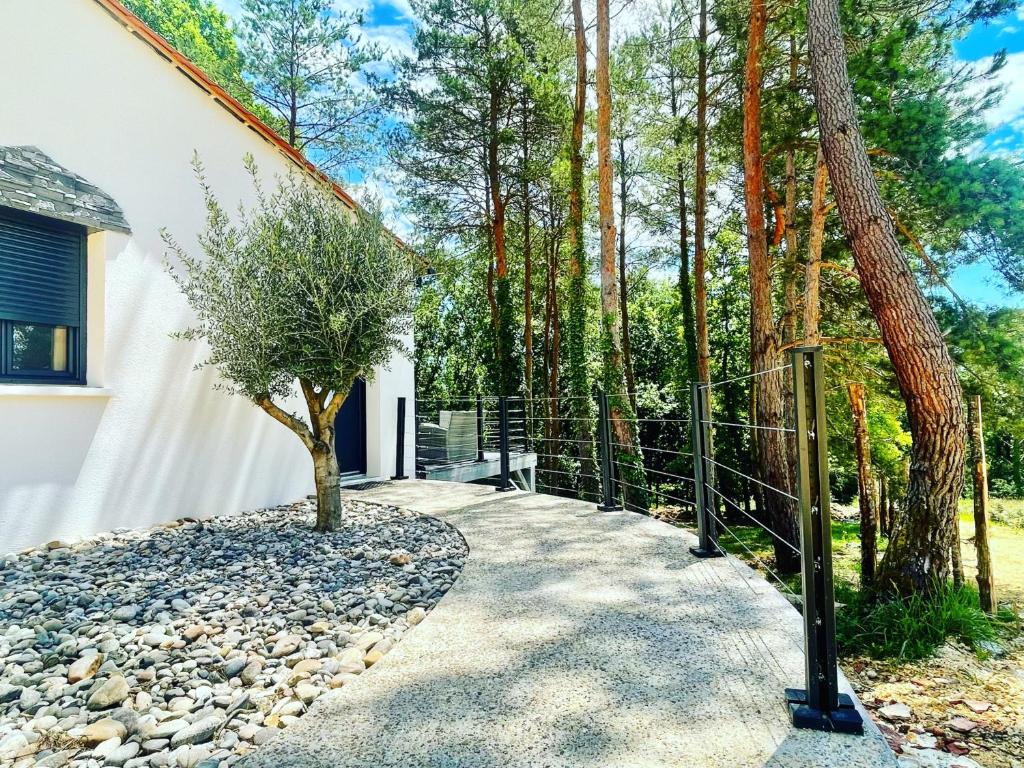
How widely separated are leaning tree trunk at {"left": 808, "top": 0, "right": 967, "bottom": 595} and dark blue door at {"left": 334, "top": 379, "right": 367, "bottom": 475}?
622 cm

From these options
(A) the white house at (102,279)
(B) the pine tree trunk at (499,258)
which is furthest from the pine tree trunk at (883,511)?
(A) the white house at (102,279)

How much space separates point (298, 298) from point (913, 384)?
5.23 meters

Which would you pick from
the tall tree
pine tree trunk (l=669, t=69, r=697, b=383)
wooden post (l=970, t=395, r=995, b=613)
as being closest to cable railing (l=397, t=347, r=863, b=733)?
pine tree trunk (l=669, t=69, r=697, b=383)

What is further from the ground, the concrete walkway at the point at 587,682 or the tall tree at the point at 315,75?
the tall tree at the point at 315,75

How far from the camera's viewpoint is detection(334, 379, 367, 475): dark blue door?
25.9 feet

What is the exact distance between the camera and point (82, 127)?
458 cm

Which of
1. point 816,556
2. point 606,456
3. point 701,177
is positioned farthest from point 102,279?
point 701,177

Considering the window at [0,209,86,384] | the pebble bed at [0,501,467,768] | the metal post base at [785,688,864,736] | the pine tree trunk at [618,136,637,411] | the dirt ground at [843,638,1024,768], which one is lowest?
the dirt ground at [843,638,1024,768]

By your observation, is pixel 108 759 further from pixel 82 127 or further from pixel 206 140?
pixel 206 140

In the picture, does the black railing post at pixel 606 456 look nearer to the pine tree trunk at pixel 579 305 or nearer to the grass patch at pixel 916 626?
the grass patch at pixel 916 626

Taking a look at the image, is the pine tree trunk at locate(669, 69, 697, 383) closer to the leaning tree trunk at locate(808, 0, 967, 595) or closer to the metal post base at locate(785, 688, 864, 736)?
the leaning tree trunk at locate(808, 0, 967, 595)

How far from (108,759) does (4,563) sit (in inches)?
116

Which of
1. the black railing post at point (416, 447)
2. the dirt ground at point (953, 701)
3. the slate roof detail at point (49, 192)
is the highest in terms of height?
the slate roof detail at point (49, 192)

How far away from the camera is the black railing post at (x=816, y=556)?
5.92ft
